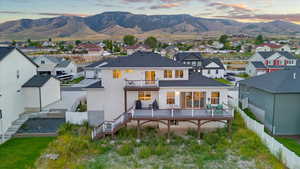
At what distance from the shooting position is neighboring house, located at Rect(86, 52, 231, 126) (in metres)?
18.0

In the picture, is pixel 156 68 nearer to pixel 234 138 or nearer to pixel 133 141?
pixel 133 141

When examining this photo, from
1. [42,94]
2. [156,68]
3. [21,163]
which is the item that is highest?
[156,68]

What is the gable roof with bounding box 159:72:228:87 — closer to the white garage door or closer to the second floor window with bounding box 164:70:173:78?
the second floor window with bounding box 164:70:173:78

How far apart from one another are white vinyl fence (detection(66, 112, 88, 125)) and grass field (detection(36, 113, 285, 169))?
1536 millimetres

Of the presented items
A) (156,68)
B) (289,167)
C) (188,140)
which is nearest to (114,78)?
(156,68)

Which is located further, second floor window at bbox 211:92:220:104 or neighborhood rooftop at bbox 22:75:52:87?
neighborhood rooftop at bbox 22:75:52:87

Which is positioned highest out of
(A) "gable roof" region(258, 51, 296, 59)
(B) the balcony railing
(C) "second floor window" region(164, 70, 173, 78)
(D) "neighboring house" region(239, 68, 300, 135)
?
(A) "gable roof" region(258, 51, 296, 59)

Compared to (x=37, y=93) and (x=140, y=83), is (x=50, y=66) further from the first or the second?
(x=140, y=83)

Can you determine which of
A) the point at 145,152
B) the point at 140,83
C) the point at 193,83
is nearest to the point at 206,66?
the point at 193,83

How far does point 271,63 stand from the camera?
5181 centimetres

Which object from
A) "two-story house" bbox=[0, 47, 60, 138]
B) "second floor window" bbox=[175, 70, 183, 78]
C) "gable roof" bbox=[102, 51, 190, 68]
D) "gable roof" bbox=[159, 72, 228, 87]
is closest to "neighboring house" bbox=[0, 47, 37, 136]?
"two-story house" bbox=[0, 47, 60, 138]

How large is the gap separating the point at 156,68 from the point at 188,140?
6.79 m

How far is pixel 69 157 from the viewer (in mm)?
13859

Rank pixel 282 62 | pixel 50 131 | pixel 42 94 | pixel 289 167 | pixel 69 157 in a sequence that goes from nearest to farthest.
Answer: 1. pixel 289 167
2. pixel 69 157
3. pixel 50 131
4. pixel 42 94
5. pixel 282 62
